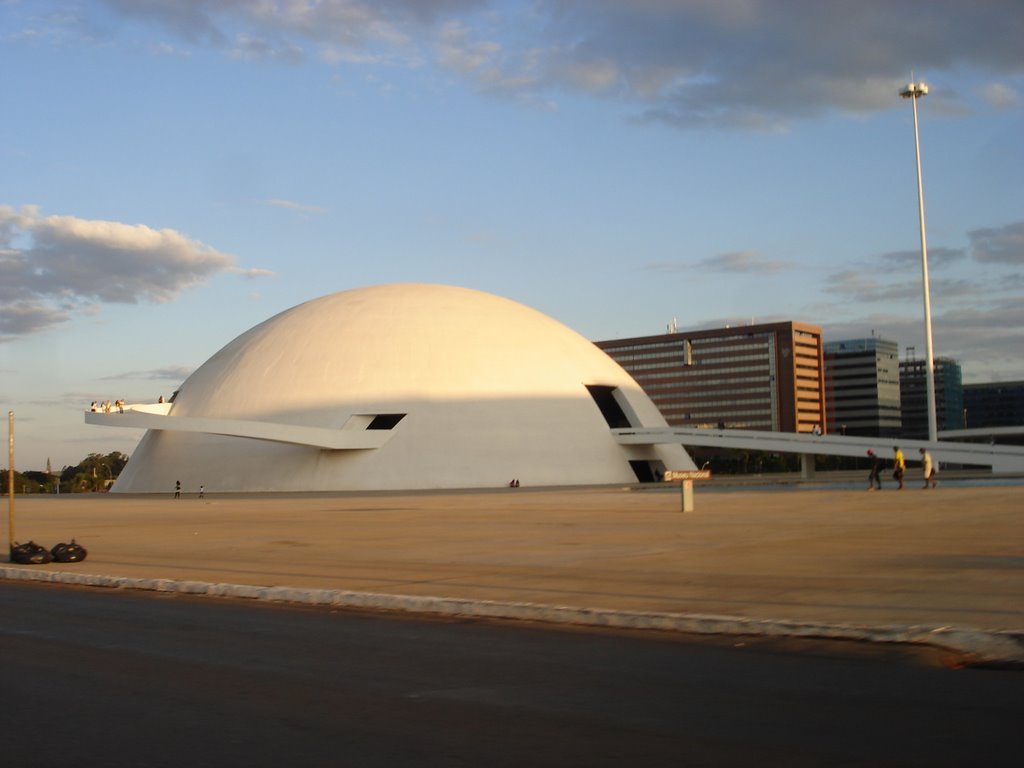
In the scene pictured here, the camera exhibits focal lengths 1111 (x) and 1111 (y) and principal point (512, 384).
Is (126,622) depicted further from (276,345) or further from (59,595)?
(276,345)

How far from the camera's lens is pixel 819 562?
15312mm

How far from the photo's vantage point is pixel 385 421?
197 feet

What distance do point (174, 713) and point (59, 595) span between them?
8.77 metres

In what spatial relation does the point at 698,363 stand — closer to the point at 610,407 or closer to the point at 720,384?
the point at 720,384

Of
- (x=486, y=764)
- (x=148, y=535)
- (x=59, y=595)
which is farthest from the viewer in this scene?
(x=148, y=535)

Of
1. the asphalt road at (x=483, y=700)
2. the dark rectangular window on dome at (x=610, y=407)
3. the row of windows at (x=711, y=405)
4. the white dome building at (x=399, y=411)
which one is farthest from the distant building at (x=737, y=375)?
the asphalt road at (x=483, y=700)

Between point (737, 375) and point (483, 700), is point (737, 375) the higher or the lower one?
the higher one

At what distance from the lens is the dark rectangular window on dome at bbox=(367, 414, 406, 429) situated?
59847 millimetres

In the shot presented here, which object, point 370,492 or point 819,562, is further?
point 370,492

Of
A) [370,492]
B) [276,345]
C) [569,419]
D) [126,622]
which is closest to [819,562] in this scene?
[126,622]

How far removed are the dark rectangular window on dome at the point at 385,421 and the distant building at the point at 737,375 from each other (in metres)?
113

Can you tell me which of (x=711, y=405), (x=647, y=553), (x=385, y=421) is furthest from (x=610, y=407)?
(x=711, y=405)

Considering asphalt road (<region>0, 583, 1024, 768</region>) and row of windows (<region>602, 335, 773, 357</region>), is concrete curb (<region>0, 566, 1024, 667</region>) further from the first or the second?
row of windows (<region>602, 335, 773, 357</region>)

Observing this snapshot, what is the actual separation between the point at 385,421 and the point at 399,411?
141cm
